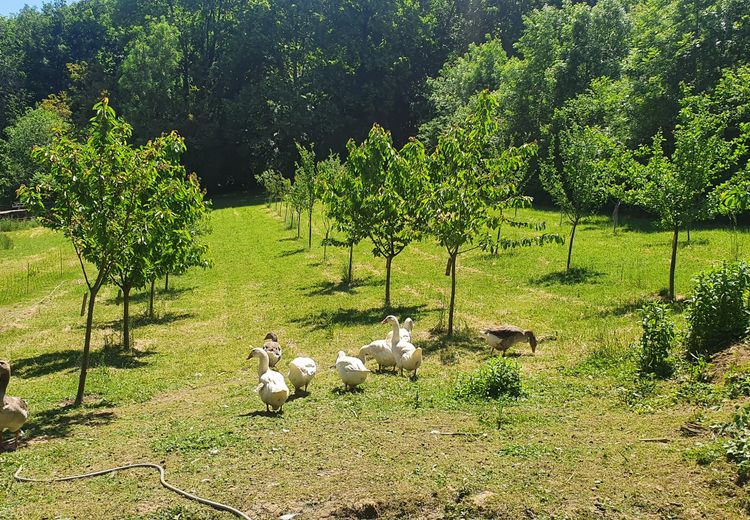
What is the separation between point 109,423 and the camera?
11211 millimetres

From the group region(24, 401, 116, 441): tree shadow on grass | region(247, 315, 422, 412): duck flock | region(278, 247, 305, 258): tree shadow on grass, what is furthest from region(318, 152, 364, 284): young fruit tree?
region(24, 401, 116, 441): tree shadow on grass

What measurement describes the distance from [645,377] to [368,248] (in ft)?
86.6

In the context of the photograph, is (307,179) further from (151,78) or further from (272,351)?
(151,78)

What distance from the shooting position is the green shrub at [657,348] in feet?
35.1

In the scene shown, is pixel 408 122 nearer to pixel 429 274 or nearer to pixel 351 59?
pixel 351 59

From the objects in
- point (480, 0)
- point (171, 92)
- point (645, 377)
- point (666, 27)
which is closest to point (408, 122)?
point (480, 0)

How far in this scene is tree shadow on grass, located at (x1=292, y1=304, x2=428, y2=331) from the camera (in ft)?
65.8

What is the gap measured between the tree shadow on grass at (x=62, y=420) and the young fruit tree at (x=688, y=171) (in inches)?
619

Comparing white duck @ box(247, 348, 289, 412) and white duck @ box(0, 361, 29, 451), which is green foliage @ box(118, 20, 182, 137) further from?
white duck @ box(247, 348, 289, 412)

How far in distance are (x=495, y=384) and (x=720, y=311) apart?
4.25 metres

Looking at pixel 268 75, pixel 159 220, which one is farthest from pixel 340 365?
pixel 268 75

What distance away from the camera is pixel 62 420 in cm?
1155

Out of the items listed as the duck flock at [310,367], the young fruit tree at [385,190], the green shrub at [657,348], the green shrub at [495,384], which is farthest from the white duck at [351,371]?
the young fruit tree at [385,190]

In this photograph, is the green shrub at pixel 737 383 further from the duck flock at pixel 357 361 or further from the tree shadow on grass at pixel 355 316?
the tree shadow on grass at pixel 355 316
